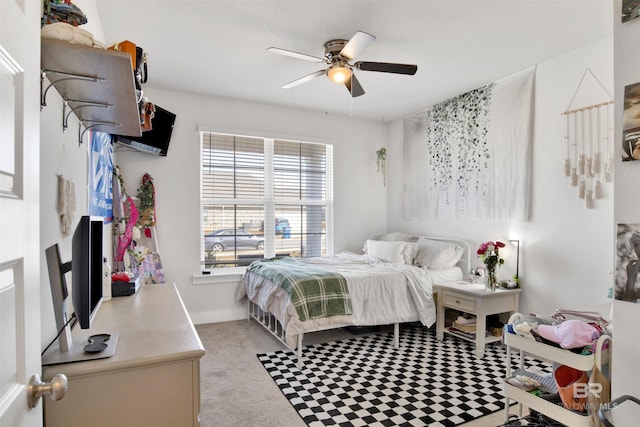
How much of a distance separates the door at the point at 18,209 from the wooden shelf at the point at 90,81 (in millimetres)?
321

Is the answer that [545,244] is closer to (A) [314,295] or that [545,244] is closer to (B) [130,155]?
(A) [314,295]

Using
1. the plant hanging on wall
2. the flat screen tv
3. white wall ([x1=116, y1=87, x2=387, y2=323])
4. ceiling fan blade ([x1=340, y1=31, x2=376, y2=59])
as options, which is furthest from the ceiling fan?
the plant hanging on wall

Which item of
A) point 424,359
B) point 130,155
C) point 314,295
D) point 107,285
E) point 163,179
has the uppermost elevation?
point 130,155

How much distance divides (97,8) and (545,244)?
4105 millimetres

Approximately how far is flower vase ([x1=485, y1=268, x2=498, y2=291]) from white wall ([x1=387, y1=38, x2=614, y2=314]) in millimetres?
364

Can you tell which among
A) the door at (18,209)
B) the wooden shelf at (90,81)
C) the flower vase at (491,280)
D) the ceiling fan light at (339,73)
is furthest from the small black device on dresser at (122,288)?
the flower vase at (491,280)

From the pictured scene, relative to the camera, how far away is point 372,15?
2.56 meters

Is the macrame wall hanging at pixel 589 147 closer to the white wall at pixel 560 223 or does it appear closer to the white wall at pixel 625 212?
the white wall at pixel 560 223

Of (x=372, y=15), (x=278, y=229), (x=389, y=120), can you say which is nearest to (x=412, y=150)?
(x=389, y=120)

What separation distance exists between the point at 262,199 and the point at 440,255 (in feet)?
7.58

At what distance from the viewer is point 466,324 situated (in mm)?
3477

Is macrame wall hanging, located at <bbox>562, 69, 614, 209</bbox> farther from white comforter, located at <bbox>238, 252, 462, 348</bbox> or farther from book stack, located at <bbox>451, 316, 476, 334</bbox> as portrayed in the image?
white comforter, located at <bbox>238, 252, 462, 348</bbox>

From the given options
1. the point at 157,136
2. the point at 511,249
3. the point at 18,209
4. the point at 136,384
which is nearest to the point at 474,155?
the point at 511,249

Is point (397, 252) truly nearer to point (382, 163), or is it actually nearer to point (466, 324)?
point (466, 324)
